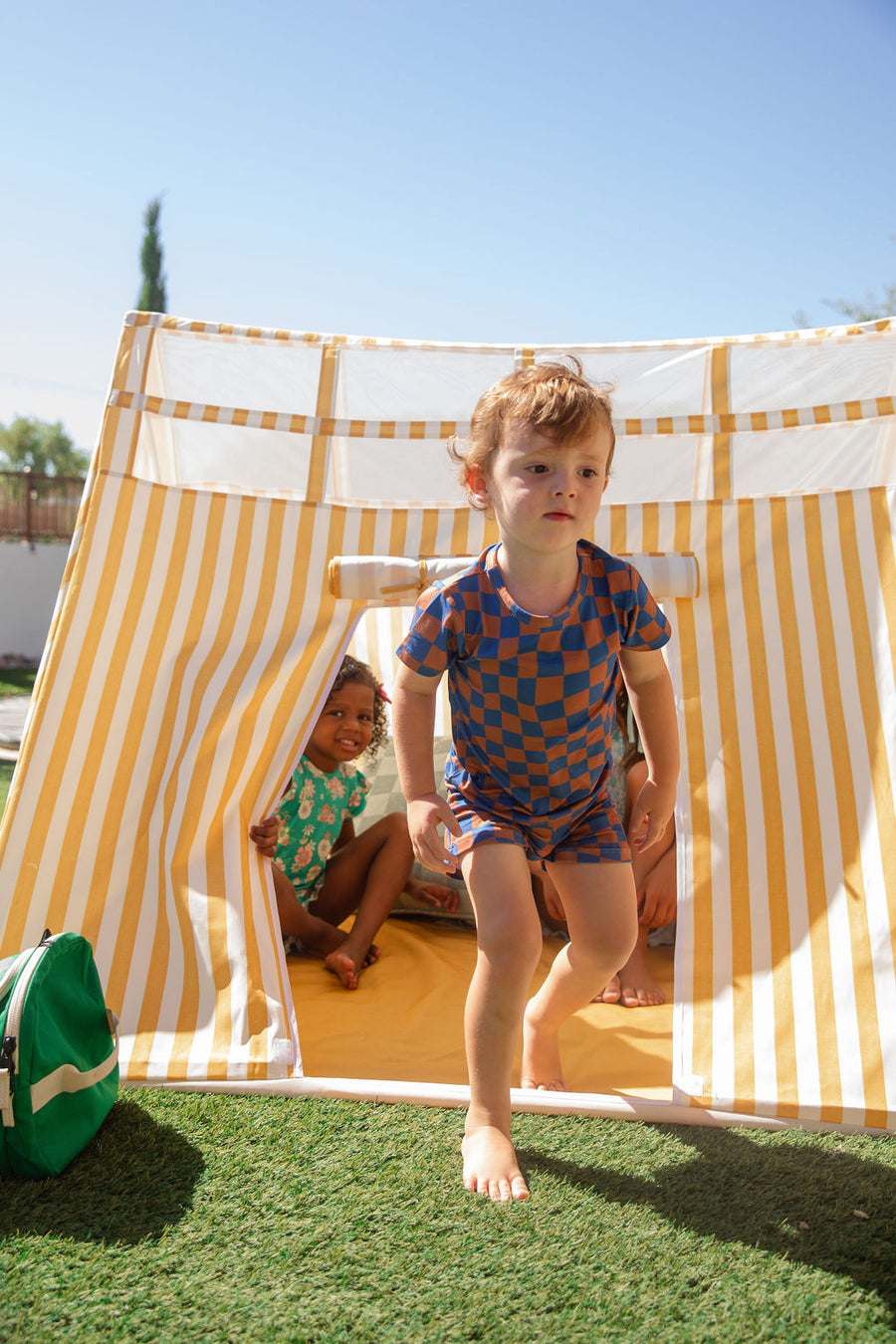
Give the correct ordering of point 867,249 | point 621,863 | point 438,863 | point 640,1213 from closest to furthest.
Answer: point 640,1213 → point 438,863 → point 621,863 → point 867,249

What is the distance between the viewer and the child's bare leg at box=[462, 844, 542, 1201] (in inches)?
75.7

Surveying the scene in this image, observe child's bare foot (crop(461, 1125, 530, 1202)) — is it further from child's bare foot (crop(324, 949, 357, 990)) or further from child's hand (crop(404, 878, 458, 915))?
child's hand (crop(404, 878, 458, 915))

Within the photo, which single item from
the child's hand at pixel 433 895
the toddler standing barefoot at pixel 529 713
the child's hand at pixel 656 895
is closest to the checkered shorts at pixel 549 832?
the toddler standing barefoot at pixel 529 713

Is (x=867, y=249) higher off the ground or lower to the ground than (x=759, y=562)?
higher

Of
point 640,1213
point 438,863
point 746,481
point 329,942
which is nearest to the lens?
point 640,1213

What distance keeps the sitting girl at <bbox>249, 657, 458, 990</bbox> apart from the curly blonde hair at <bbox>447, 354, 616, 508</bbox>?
5.00 ft

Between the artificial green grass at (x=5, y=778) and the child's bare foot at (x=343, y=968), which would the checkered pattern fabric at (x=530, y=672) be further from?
the artificial green grass at (x=5, y=778)

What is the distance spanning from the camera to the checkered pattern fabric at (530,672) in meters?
2.04

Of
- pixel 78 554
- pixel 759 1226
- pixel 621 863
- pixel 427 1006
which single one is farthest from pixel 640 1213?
pixel 78 554

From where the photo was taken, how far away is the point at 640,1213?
179cm

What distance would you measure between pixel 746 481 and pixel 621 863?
124 cm

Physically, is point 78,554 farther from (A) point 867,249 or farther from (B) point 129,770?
(A) point 867,249

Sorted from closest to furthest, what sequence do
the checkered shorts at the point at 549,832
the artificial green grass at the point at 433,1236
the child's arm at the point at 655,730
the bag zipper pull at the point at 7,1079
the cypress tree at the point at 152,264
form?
the artificial green grass at the point at 433,1236, the bag zipper pull at the point at 7,1079, the checkered shorts at the point at 549,832, the child's arm at the point at 655,730, the cypress tree at the point at 152,264

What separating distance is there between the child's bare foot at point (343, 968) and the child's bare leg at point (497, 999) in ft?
3.95
